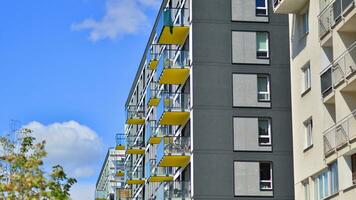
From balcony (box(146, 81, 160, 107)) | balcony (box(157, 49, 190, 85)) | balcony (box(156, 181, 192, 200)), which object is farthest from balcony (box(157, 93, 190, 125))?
balcony (box(146, 81, 160, 107))

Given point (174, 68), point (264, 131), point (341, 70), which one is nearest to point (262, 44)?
point (264, 131)

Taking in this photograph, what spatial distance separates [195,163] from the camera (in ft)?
173

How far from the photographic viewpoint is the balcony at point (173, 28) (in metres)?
56.9

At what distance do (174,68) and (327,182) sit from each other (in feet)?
72.3

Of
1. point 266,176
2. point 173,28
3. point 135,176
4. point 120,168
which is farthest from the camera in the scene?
point 120,168

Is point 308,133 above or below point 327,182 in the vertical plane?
above

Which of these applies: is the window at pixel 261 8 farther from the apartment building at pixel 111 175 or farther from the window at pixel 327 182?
the apartment building at pixel 111 175

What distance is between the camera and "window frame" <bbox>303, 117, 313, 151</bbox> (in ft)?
126

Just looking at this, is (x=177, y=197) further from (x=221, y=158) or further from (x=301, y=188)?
(x=301, y=188)

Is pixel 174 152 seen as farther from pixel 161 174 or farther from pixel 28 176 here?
pixel 28 176

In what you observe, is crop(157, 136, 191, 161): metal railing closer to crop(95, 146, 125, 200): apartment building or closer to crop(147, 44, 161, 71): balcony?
crop(147, 44, 161, 71): balcony

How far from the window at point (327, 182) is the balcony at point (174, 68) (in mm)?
19944

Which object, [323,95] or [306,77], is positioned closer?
[323,95]

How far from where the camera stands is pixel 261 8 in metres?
55.3
